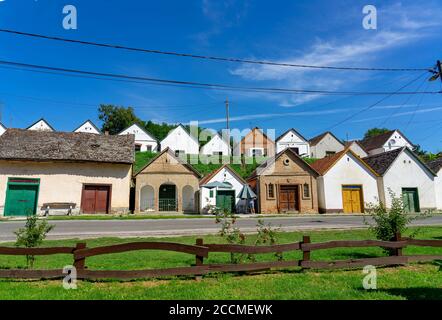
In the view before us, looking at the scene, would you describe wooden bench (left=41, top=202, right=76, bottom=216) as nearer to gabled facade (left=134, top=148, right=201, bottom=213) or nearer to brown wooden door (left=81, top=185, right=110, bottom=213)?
brown wooden door (left=81, top=185, right=110, bottom=213)

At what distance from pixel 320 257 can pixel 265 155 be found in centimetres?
4349

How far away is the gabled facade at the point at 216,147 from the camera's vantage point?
52.1 m

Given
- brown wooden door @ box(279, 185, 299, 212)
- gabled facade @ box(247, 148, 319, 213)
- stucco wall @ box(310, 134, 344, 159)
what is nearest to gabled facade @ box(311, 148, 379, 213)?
gabled facade @ box(247, 148, 319, 213)

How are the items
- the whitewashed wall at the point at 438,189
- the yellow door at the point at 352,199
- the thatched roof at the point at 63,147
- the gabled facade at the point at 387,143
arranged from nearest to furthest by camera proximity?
the thatched roof at the point at 63,147 → the yellow door at the point at 352,199 → the whitewashed wall at the point at 438,189 → the gabled facade at the point at 387,143

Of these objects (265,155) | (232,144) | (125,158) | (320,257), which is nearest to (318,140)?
(265,155)

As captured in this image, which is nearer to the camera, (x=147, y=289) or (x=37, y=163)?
(x=147, y=289)

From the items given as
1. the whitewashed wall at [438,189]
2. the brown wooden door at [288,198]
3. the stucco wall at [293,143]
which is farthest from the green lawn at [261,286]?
the stucco wall at [293,143]

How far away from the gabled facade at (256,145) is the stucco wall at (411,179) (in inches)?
863

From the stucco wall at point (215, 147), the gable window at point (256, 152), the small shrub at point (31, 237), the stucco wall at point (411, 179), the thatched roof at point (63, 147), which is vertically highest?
the stucco wall at point (215, 147)

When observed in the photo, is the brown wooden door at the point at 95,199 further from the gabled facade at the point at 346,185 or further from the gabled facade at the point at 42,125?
the gabled facade at the point at 42,125

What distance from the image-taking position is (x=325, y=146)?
173 ft

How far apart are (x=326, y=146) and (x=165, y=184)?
33173 millimetres

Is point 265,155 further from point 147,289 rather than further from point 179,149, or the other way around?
point 147,289
